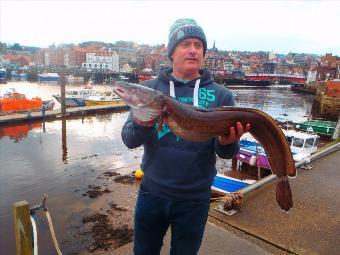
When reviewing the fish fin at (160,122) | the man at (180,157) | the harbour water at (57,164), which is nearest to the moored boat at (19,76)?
the harbour water at (57,164)

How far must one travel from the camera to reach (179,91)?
2771 millimetres

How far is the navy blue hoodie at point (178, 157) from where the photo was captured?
256 centimetres

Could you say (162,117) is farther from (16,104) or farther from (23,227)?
(16,104)

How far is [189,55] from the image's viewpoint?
2627mm

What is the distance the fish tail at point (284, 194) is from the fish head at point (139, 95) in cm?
134

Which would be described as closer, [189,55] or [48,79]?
[189,55]

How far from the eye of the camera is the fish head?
2.35 meters

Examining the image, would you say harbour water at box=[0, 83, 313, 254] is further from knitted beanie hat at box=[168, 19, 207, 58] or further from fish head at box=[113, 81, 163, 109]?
knitted beanie hat at box=[168, 19, 207, 58]

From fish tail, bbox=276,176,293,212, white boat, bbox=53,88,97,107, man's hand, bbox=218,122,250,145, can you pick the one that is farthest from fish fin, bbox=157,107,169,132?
white boat, bbox=53,88,97,107

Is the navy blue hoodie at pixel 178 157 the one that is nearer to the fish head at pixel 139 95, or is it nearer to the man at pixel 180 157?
the man at pixel 180 157

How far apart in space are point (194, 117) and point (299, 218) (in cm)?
401

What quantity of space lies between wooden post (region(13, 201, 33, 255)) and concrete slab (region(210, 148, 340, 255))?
9.58 feet

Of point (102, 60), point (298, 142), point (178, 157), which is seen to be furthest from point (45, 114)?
point (102, 60)

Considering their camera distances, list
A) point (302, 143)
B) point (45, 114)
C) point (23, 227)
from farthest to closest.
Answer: point (45, 114), point (302, 143), point (23, 227)
